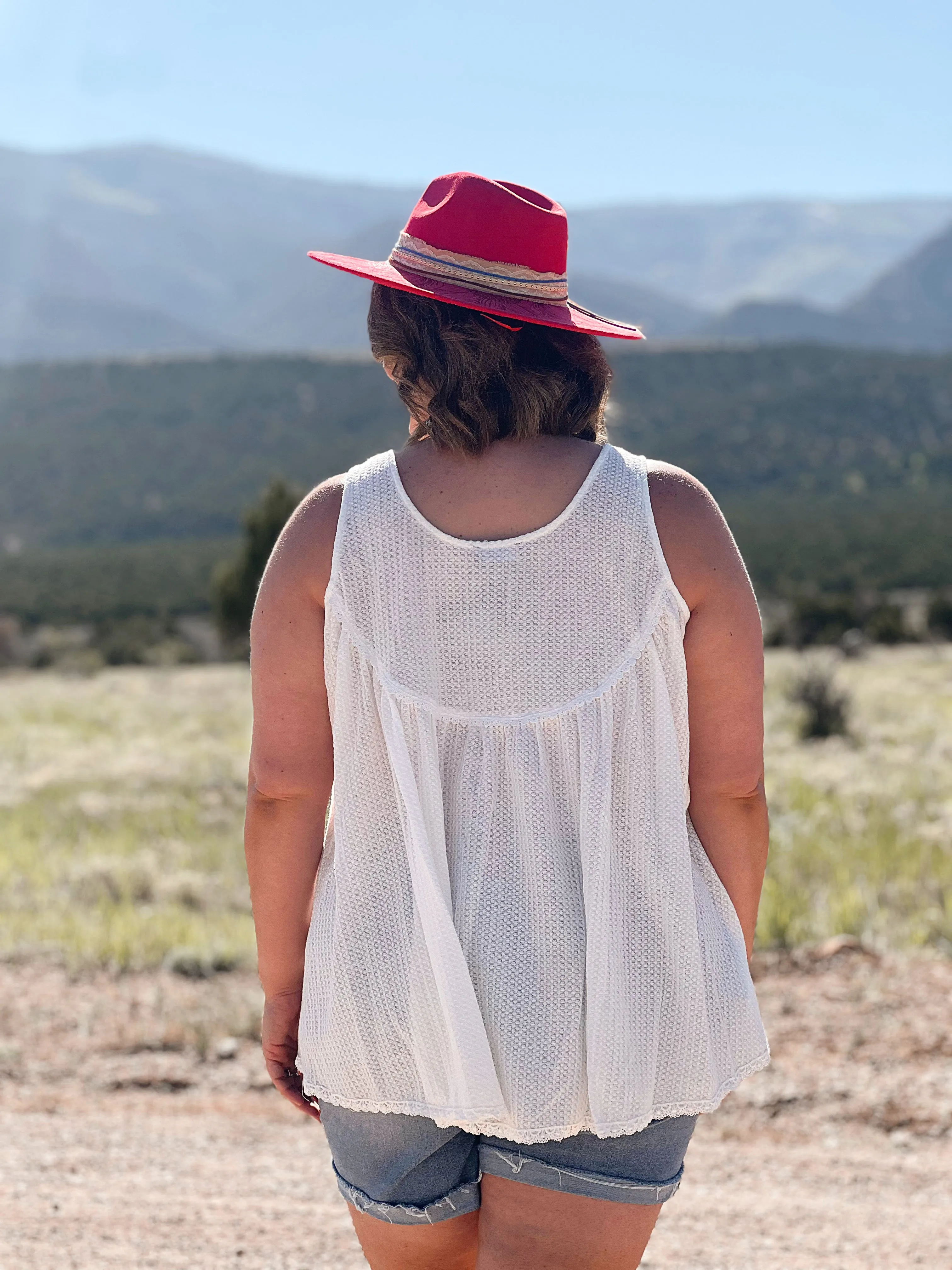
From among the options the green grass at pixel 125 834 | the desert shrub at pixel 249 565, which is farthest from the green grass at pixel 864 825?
the desert shrub at pixel 249 565

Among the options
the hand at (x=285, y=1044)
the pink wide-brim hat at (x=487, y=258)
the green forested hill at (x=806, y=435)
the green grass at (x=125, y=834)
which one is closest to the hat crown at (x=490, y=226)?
the pink wide-brim hat at (x=487, y=258)

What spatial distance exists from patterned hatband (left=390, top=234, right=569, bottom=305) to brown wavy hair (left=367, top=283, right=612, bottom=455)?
0.11ft

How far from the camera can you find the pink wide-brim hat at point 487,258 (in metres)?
1.53

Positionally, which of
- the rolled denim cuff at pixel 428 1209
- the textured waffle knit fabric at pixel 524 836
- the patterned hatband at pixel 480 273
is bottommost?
the rolled denim cuff at pixel 428 1209

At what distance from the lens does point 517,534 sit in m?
1.48

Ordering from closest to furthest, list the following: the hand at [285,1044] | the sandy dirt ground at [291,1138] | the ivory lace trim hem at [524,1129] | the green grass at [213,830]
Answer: the ivory lace trim hem at [524,1129]
the hand at [285,1044]
the sandy dirt ground at [291,1138]
the green grass at [213,830]

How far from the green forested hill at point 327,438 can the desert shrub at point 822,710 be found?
36441 mm

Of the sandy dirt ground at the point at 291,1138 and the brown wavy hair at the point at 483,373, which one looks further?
the sandy dirt ground at the point at 291,1138

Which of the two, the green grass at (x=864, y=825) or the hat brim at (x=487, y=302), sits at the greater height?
the hat brim at (x=487, y=302)

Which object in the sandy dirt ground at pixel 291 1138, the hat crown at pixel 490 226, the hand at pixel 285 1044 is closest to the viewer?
the hat crown at pixel 490 226

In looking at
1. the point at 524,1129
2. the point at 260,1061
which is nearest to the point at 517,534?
the point at 524,1129

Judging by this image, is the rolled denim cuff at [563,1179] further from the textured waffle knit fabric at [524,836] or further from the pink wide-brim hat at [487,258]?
the pink wide-brim hat at [487,258]

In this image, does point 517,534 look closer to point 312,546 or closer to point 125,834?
point 312,546

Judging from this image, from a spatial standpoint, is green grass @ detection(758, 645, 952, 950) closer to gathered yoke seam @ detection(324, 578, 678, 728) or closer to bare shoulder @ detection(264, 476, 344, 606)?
gathered yoke seam @ detection(324, 578, 678, 728)
